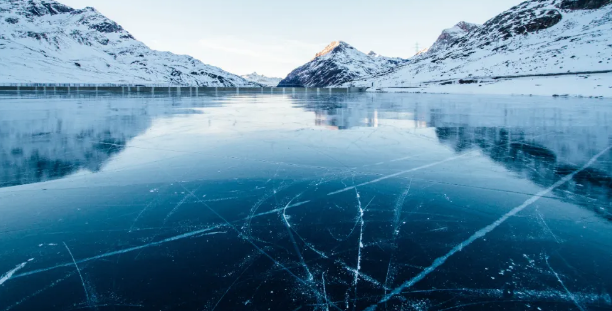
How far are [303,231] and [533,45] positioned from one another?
471ft

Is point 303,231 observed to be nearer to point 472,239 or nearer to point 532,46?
point 472,239

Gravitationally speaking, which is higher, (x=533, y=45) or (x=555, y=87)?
(x=533, y=45)

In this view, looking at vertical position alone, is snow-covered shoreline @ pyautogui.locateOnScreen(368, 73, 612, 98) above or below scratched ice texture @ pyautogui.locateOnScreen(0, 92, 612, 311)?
above

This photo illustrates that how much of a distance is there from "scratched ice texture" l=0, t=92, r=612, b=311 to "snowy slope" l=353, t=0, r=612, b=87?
8865 centimetres

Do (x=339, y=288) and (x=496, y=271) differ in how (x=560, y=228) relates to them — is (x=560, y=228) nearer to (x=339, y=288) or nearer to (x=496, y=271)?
(x=496, y=271)

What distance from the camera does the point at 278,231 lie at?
11.2 ft

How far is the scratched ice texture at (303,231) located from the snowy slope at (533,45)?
88.7m

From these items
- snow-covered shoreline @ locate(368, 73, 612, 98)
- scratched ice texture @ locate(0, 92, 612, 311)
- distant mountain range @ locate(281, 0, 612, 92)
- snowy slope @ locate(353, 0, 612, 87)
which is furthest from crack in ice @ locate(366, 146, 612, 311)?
snowy slope @ locate(353, 0, 612, 87)

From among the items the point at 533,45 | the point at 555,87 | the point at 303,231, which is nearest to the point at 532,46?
the point at 533,45

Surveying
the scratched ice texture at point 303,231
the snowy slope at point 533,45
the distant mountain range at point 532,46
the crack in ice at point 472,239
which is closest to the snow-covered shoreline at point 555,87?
the distant mountain range at point 532,46

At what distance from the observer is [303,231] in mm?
3416

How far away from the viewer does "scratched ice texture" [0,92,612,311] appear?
2402mm

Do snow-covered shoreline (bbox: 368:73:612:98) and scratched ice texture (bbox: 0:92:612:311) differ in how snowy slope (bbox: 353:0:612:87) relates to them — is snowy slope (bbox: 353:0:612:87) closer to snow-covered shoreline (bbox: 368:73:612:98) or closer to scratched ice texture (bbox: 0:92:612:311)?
snow-covered shoreline (bbox: 368:73:612:98)

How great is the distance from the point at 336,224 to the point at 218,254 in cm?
130
